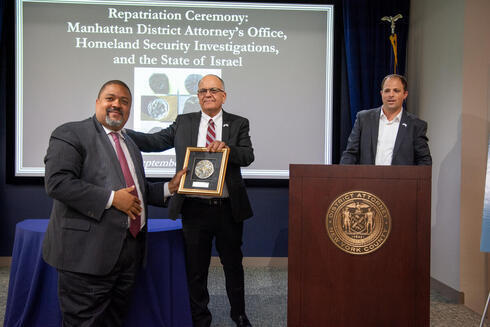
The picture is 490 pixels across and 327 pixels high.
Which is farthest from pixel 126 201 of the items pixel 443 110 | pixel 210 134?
pixel 443 110

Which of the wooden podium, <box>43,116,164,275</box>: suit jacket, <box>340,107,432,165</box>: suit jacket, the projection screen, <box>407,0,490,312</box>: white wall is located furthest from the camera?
the projection screen

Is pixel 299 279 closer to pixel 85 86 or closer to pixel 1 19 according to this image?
pixel 85 86

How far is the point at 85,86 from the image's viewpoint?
432 cm

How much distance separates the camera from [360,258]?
1.96 m

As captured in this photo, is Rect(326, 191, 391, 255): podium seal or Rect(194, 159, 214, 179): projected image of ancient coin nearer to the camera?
Rect(326, 191, 391, 255): podium seal

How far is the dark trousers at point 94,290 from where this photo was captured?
71.1 inches

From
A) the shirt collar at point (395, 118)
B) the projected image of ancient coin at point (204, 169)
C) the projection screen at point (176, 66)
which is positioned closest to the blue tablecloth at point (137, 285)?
the projected image of ancient coin at point (204, 169)

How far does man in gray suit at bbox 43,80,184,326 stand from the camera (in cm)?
177

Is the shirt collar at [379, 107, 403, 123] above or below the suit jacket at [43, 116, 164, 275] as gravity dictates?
above

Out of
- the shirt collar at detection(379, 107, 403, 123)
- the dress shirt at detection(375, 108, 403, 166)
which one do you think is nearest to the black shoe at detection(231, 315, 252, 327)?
the dress shirt at detection(375, 108, 403, 166)

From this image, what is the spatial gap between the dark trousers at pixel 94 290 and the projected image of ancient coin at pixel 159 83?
2.65m

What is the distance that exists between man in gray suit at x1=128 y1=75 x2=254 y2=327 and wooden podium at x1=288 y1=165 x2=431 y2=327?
65 centimetres

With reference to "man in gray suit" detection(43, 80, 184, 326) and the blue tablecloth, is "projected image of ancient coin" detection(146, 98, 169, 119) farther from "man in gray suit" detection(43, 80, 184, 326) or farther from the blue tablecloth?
"man in gray suit" detection(43, 80, 184, 326)

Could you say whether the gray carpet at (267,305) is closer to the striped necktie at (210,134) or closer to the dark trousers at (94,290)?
the dark trousers at (94,290)
